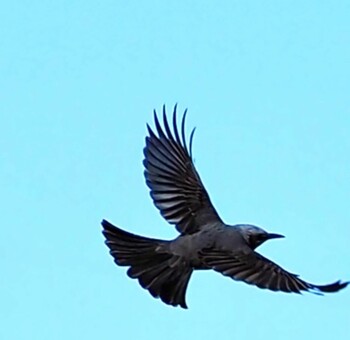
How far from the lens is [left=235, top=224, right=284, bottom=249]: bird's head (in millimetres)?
10305

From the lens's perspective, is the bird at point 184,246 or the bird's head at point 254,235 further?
the bird's head at point 254,235

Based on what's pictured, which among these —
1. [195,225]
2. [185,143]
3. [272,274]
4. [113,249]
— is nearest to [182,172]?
[185,143]

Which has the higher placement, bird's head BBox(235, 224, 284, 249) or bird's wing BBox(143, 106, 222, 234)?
bird's wing BBox(143, 106, 222, 234)

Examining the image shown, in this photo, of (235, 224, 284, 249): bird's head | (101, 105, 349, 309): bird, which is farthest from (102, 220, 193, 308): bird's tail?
(235, 224, 284, 249): bird's head

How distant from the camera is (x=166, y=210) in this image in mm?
10914

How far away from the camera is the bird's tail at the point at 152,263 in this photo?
1012 cm

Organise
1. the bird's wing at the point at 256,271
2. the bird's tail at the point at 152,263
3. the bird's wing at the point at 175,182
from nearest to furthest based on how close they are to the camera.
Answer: the bird's wing at the point at 256,271 < the bird's tail at the point at 152,263 < the bird's wing at the point at 175,182

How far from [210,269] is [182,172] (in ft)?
7.43

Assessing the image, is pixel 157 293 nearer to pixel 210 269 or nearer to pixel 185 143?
pixel 210 269

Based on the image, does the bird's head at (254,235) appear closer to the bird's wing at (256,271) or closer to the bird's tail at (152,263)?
the bird's wing at (256,271)

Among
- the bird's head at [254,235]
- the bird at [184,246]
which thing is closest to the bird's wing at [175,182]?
the bird at [184,246]

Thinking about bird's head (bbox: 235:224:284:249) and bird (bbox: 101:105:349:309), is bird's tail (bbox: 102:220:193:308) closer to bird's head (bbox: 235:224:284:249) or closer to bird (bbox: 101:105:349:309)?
bird (bbox: 101:105:349:309)

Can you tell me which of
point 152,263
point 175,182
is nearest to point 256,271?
point 152,263

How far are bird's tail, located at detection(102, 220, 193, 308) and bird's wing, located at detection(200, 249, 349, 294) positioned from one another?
14.4 inches
